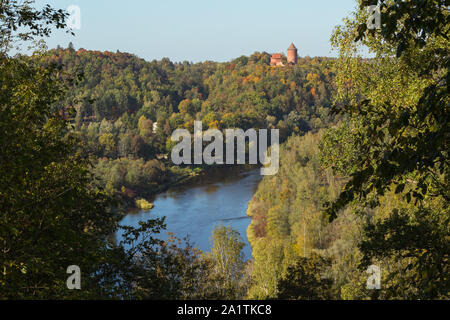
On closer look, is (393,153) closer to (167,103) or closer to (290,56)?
(167,103)

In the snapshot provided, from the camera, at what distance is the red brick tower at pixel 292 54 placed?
12712 cm

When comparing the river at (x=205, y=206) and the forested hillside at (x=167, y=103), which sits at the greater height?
the forested hillside at (x=167, y=103)

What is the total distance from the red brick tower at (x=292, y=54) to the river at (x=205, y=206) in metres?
80.1

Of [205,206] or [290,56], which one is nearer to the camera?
[205,206]

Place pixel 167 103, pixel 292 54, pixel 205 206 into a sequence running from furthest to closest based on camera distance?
pixel 292 54 → pixel 167 103 → pixel 205 206

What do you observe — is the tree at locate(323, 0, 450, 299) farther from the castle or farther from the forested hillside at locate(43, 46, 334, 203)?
the castle

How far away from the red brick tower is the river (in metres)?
80.1

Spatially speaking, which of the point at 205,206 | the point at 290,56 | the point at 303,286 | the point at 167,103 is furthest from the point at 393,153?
the point at 290,56

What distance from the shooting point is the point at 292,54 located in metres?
127

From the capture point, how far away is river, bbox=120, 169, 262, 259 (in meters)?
30.0

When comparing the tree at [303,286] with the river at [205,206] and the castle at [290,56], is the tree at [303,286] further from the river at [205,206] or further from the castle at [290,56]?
the castle at [290,56]

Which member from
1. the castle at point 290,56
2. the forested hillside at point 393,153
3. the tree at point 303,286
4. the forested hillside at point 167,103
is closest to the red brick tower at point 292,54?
the castle at point 290,56

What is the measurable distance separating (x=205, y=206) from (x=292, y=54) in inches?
3818

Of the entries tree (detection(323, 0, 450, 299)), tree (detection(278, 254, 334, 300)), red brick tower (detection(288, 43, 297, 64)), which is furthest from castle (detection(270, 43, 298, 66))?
tree (detection(323, 0, 450, 299))
